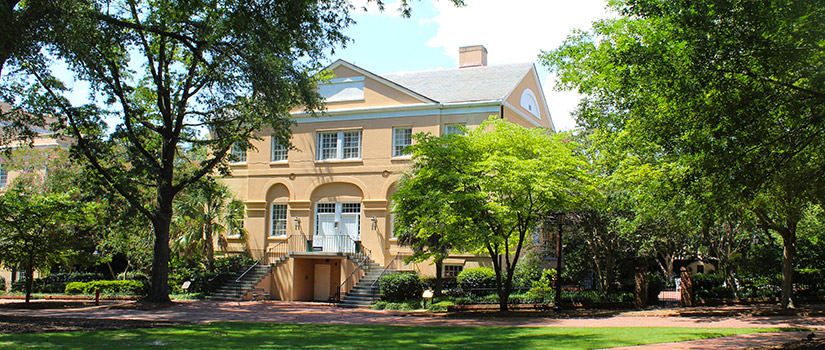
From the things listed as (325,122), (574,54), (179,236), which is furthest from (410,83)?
(574,54)

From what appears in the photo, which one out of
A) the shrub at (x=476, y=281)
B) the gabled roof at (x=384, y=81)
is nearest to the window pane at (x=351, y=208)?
the gabled roof at (x=384, y=81)

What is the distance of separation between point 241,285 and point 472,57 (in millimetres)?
18039

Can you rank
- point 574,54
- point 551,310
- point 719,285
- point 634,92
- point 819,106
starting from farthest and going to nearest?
point 719,285 < point 551,310 < point 574,54 < point 634,92 < point 819,106

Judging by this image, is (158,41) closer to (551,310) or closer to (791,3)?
(551,310)

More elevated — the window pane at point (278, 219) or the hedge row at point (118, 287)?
the window pane at point (278, 219)

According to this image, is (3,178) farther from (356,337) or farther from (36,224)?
(356,337)

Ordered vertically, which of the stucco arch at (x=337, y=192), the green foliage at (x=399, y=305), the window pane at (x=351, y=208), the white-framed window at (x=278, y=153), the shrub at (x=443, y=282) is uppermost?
the white-framed window at (x=278, y=153)

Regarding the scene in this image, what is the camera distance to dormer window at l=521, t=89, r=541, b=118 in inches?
1369

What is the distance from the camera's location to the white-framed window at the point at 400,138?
32281mm

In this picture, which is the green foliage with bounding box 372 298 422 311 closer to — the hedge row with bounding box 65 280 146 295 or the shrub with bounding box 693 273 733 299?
the shrub with bounding box 693 273 733 299

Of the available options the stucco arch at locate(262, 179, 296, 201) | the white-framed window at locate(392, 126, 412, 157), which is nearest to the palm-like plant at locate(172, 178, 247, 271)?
the stucco arch at locate(262, 179, 296, 201)

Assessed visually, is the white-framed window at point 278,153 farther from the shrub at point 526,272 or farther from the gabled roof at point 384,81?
the shrub at point 526,272

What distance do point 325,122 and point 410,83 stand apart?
5602 millimetres

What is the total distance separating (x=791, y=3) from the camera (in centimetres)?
969
